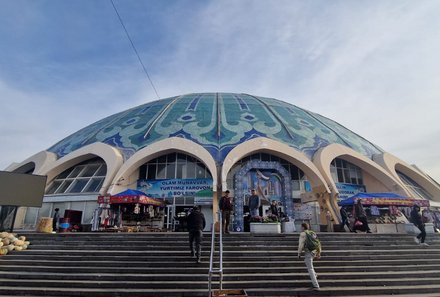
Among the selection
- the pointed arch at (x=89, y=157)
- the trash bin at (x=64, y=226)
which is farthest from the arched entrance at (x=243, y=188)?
the trash bin at (x=64, y=226)

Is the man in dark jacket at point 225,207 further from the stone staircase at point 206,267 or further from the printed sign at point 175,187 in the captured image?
the printed sign at point 175,187

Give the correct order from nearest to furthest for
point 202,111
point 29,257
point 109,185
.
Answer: point 29,257
point 109,185
point 202,111

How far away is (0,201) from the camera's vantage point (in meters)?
11.6

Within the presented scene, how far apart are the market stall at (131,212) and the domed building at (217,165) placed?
2.74 ft

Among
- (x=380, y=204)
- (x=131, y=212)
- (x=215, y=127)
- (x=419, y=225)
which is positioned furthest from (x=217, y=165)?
(x=419, y=225)

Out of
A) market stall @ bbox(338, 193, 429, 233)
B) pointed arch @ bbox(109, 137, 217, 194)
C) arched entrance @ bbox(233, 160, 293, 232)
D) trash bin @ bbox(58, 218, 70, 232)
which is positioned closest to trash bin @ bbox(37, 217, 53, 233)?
trash bin @ bbox(58, 218, 70, 232)

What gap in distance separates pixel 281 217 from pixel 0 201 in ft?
39.6

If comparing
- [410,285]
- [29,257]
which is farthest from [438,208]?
[29,257]

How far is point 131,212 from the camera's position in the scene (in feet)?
53.2

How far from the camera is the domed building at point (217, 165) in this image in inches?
673

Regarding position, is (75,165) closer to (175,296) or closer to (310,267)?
(175,296)

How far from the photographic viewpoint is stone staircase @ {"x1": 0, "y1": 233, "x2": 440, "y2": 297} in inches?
253

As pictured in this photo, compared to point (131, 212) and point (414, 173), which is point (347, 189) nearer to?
point (414, 173)

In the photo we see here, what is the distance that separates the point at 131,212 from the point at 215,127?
7903mm
